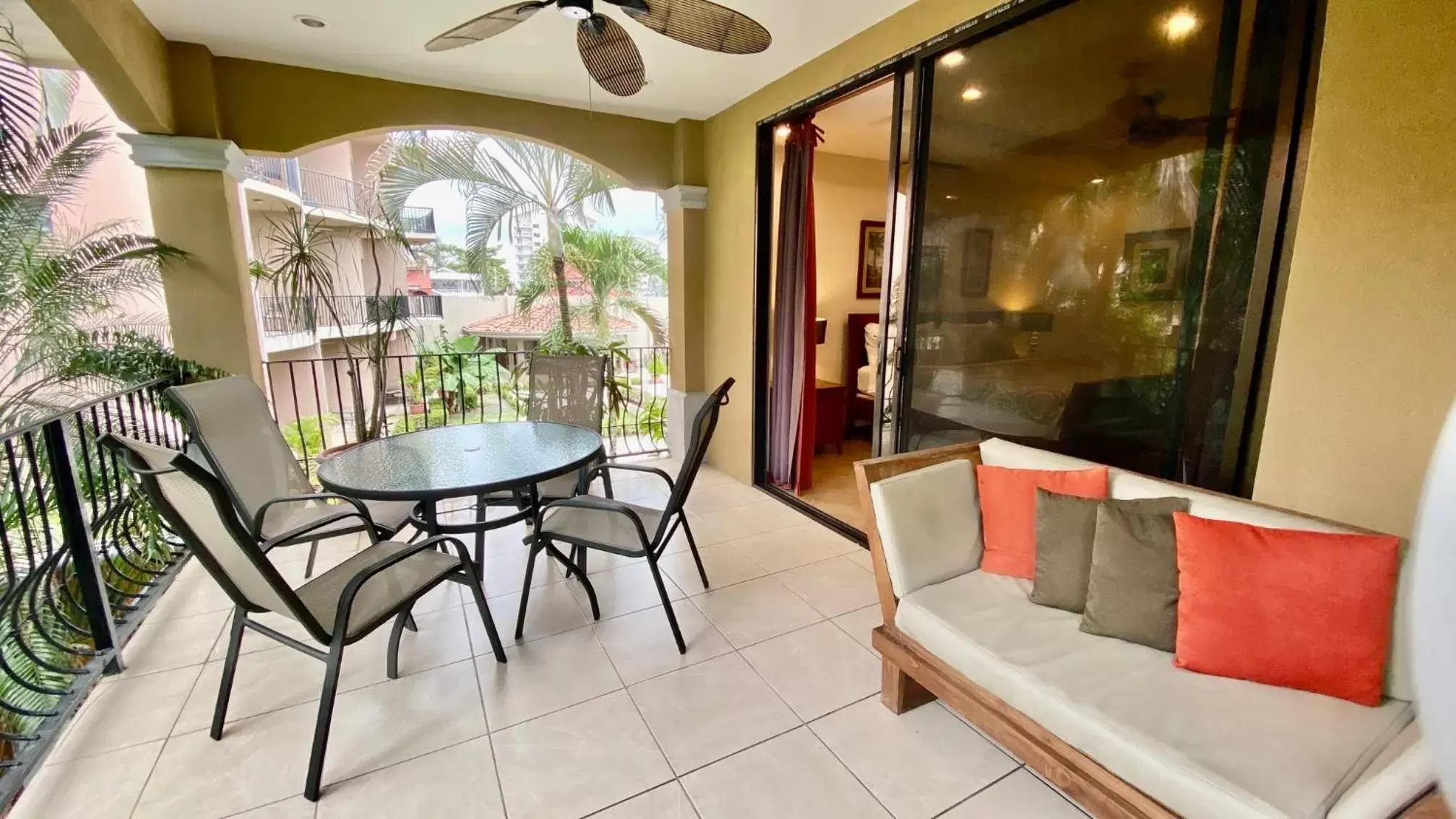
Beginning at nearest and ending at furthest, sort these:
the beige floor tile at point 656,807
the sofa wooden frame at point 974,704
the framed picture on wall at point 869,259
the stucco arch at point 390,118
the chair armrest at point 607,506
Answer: the sofa wooden frame at point 974,704, the beige floor tile at point 656,807, the chair armrest at point 607,506, the stucco arch at point 390,118, the framed picture on wall at point 869,259

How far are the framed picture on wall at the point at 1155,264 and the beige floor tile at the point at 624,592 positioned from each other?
201 cm

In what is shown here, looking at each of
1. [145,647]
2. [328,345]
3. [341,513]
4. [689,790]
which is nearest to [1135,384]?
[689,790]

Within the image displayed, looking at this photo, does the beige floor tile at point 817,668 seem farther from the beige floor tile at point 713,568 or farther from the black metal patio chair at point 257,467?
the black metal patio chair at point 257,467

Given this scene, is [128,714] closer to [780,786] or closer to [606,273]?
[780,786]

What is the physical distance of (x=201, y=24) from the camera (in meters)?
2.84

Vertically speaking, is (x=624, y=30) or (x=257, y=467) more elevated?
(x=624, y=30)

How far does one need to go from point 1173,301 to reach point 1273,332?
27 centimetres

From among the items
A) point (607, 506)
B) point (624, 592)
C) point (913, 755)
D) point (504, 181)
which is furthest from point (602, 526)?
point (504, 181)

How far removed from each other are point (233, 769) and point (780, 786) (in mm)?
1511

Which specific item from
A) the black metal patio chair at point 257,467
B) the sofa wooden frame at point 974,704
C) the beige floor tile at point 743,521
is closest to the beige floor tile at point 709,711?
the sofa wooden frame at point 974,704

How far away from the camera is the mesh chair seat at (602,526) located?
225 cm

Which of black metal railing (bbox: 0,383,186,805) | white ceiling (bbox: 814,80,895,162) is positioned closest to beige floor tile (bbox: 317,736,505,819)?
black metal railing (bbox: 0,383,186,805)

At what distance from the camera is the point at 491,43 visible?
3031 mm

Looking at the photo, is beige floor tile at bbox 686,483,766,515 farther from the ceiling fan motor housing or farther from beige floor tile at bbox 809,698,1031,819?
the ceiling fan motor housing
